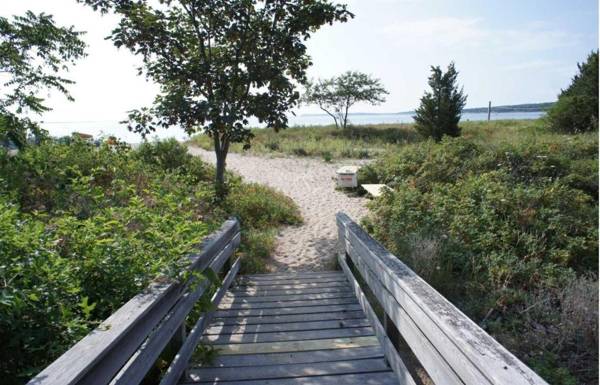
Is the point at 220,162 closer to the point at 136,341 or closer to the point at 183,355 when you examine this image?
the point at 183,355

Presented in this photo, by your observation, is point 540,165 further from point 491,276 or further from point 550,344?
point 550,344

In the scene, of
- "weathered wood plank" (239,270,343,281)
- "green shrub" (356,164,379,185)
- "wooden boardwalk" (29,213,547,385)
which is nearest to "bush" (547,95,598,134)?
"green shrub" (356,164,379,185)

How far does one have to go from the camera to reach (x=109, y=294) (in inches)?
91.2

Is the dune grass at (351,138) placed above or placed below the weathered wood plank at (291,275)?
above

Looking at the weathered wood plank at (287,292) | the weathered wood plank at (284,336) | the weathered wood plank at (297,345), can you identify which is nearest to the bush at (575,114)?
the weathered wood plank at (287,292)

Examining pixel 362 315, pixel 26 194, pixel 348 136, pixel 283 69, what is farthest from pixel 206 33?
pixel 348 136

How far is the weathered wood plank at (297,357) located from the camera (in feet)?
9.82

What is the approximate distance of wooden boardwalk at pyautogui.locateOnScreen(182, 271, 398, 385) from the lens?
281cm

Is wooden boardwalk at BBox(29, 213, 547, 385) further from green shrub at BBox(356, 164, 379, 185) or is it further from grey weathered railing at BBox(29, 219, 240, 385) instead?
green shrub at BBox(356, 164, 379, 185)

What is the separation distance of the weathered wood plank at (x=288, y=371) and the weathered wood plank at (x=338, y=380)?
0.04 m

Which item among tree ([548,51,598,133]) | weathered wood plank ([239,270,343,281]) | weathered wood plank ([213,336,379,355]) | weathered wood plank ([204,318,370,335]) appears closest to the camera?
weathered wood plank ([213,336,379,355])

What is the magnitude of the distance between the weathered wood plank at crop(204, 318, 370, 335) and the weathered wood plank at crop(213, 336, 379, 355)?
28 cm

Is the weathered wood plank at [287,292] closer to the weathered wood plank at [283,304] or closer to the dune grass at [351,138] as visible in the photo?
the weathered wood plank at [283,304]

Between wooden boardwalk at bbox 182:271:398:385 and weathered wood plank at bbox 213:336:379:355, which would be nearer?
wooden boardwalk at bbox 182:271:398:385
